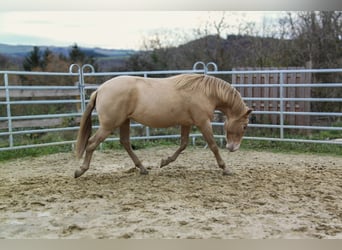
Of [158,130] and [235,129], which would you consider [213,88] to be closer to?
[235,129]

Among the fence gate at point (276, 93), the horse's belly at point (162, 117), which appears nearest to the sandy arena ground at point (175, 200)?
the horse's belly at point (162, 117)

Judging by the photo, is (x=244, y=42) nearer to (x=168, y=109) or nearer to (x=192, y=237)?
(x=168, y=109)

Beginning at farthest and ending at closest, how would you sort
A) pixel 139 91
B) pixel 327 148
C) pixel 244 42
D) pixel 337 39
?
pixel 244 42 → pixel 337 39 → pixel 327 148 → pixel 139 91

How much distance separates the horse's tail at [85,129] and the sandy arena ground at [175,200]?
346mm

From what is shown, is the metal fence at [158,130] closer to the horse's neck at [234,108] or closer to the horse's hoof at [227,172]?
the horse's neck at [234,108]

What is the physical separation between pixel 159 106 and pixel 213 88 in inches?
26.9

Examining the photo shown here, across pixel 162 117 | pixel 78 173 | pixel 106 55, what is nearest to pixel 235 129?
pixel 162 117

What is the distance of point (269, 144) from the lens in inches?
247

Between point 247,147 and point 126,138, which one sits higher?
point 126,138

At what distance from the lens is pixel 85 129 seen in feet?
13.7

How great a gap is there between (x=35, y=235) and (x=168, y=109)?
6.73 feet

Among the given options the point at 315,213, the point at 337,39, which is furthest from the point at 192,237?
the point at 337,39

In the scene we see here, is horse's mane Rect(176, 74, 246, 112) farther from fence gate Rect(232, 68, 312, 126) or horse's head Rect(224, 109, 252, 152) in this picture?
fence gate Rect(232, 68, 312, 126)

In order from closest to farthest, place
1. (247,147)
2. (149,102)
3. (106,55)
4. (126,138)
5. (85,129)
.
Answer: (149,102), (85,129), (126,138), (247,147), (106,55)
